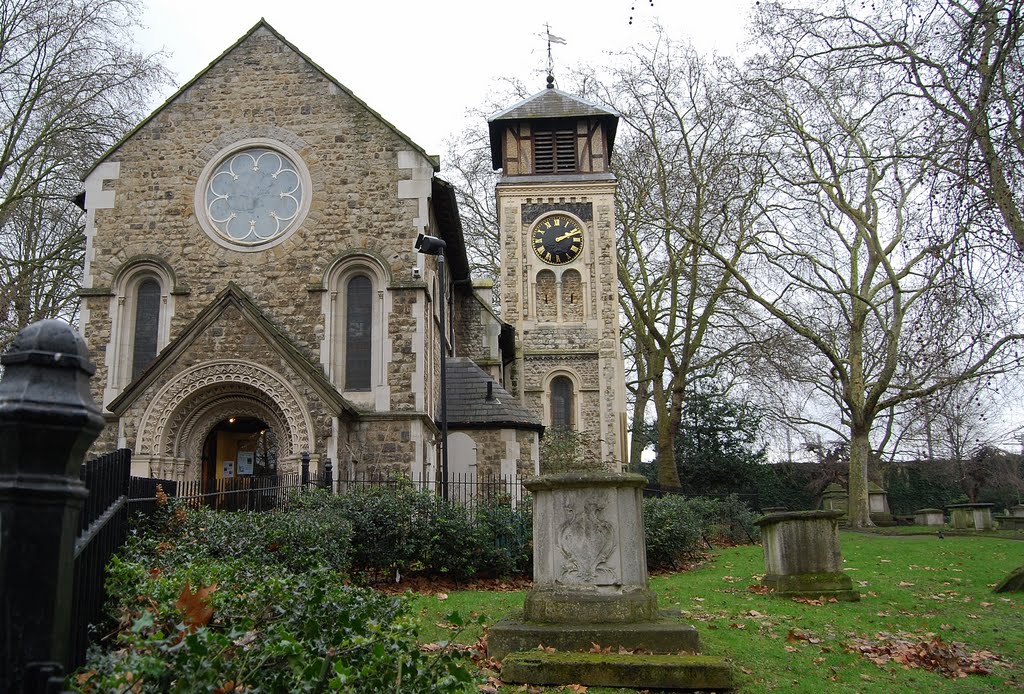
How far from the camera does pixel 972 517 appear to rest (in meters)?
22.7

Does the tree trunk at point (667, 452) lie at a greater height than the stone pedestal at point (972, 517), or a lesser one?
greater

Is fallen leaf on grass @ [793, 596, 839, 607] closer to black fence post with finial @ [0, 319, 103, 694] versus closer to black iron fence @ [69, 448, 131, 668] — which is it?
black iron fence @ [69, 448, 131, 668]

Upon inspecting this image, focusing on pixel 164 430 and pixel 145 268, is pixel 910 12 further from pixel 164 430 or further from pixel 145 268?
pixel 145 268

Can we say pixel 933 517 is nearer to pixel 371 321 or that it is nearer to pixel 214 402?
pixel 371 321

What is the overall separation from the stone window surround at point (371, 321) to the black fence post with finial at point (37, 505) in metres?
14.2

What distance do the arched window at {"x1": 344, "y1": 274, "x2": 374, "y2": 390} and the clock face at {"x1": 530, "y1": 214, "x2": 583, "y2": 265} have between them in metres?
18.3

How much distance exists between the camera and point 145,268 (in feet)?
58.3

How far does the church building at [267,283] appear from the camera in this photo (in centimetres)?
1628

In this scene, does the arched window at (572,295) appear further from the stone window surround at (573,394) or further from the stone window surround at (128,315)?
the stone window surround at (128,315)

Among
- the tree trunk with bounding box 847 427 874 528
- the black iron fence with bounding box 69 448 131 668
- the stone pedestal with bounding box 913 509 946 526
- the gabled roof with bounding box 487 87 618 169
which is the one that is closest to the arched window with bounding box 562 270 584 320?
the gabled roof with bounding box 487 87 618 169

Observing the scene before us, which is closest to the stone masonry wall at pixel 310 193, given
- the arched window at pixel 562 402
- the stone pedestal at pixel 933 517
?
the arched window at pixel 562 402

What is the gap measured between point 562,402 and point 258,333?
19.0m

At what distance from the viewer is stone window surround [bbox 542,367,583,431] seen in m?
33.2

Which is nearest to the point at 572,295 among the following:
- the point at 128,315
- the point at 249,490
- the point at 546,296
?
the point at 546,296
